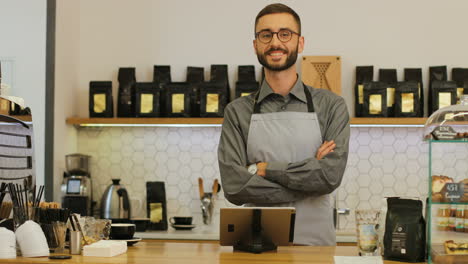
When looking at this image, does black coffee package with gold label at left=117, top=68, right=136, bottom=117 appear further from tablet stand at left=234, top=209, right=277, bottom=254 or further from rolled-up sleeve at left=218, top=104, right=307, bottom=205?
tablet stand at left=234, top=209, right=277, bottom=254

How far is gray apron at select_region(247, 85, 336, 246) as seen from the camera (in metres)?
2.87

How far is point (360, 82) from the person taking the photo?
465 cm

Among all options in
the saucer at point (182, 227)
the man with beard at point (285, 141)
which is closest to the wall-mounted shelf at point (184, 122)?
the saucer at point (182, 227)

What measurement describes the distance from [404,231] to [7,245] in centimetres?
132

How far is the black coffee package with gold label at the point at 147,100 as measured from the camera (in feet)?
15.6

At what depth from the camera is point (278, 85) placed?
3.03 m

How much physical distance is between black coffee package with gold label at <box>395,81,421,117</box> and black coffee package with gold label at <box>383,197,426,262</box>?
96.3 inches

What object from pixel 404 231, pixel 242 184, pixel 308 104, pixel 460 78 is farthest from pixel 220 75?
pixel 404 231

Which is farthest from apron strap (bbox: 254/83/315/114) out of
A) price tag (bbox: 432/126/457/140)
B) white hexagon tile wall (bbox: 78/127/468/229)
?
white hexagon tile wall (bbox: 78/127/468/229)

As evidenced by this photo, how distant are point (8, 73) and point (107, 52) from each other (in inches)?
30.4

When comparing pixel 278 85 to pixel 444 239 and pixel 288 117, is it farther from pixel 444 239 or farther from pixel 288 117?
pixel 444 239

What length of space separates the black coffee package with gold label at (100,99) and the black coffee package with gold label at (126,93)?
71 millimetres

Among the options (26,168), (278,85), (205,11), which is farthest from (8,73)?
(278,85)

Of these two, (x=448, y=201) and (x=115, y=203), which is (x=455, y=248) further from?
(x=115, y=203)
